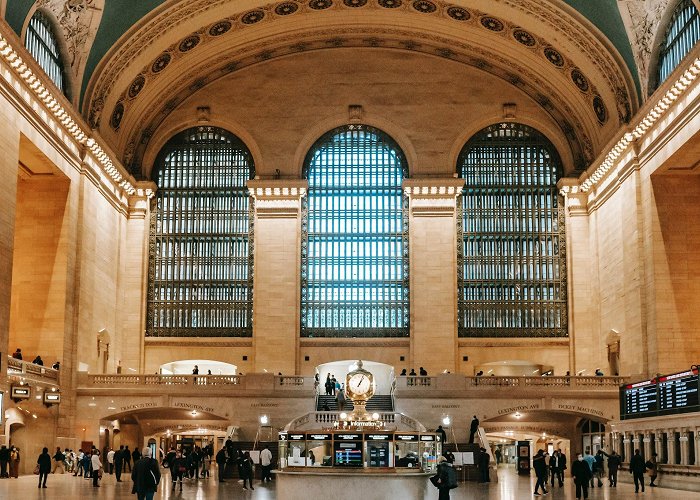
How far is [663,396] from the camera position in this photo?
2755 centimetres

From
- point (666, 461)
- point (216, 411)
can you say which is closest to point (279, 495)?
point (666, 461)

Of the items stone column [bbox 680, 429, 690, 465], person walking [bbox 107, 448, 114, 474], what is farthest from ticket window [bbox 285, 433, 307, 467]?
person walking [bbox 107, 448, 114, 474]

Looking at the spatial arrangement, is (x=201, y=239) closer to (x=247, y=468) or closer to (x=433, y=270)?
(x=433, y=270)

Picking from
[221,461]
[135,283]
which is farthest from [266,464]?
[135,283]

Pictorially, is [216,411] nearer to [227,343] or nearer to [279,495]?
[227,343]

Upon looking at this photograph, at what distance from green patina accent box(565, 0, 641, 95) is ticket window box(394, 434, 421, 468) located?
70.6 ft

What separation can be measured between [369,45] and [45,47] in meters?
15.4

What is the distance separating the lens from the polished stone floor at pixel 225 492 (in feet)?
74.4

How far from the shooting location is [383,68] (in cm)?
4506

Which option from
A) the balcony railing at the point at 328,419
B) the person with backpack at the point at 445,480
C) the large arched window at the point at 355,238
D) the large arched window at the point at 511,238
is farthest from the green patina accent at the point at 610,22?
the person with backpack at the point at 445,480

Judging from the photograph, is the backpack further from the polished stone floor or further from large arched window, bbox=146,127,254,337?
large arched window, bbox=146,127,254,337

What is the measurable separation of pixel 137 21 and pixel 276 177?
956cm

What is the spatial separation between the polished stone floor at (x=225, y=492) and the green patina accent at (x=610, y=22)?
14.9m

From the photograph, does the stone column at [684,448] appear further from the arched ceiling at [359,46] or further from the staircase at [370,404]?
the arched ceiling at [359,46]
